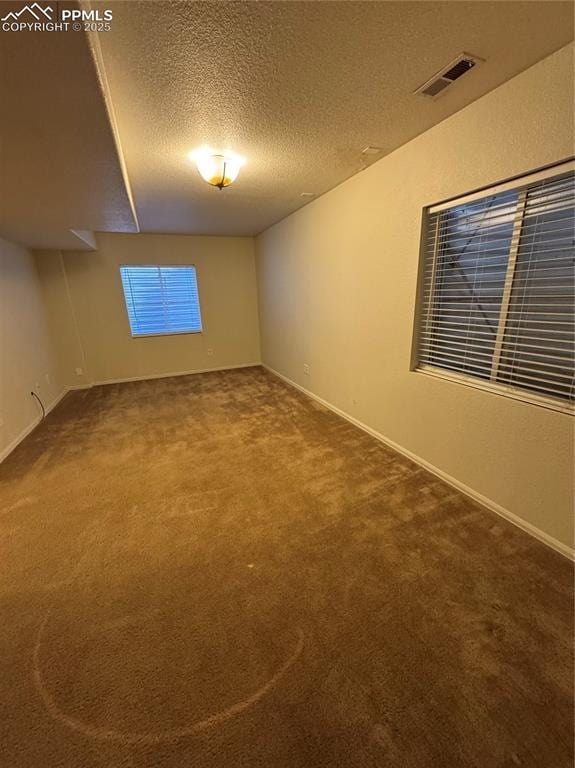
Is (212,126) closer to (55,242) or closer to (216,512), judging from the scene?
(216,512)

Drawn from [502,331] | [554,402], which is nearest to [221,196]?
[502,331]

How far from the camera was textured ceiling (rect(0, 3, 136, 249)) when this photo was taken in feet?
3.22

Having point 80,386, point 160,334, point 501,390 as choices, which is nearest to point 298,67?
point 501,390

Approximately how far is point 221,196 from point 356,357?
2.19 meters

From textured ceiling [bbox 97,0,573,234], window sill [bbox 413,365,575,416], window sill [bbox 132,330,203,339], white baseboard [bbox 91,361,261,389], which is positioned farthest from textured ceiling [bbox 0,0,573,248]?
white baseboard [bbox 91,361,261,389]

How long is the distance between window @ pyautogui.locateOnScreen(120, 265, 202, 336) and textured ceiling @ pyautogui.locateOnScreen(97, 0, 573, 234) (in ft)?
9.17

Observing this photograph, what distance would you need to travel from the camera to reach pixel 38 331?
4023mm

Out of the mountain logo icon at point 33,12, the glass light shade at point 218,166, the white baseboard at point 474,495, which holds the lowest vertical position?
the white baseboard at point 474,495

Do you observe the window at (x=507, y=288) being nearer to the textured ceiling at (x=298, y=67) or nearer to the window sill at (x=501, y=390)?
the window sill at (x=501, y=390)

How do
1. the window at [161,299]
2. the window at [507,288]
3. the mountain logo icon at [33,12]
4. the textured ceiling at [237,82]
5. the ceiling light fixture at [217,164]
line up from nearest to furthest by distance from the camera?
the mountain logo icon at [33,12], the textured ceiling at [237,82], the window at [507,288], the ceiling light fixture at [217,164], the window at [161,299]

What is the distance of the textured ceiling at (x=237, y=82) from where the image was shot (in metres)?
1.13

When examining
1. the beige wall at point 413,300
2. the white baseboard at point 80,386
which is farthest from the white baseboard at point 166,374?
the beige wall at point 413,300

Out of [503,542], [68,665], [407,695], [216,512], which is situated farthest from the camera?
[216,512]

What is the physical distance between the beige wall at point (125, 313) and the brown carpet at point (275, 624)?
2.86 meters
